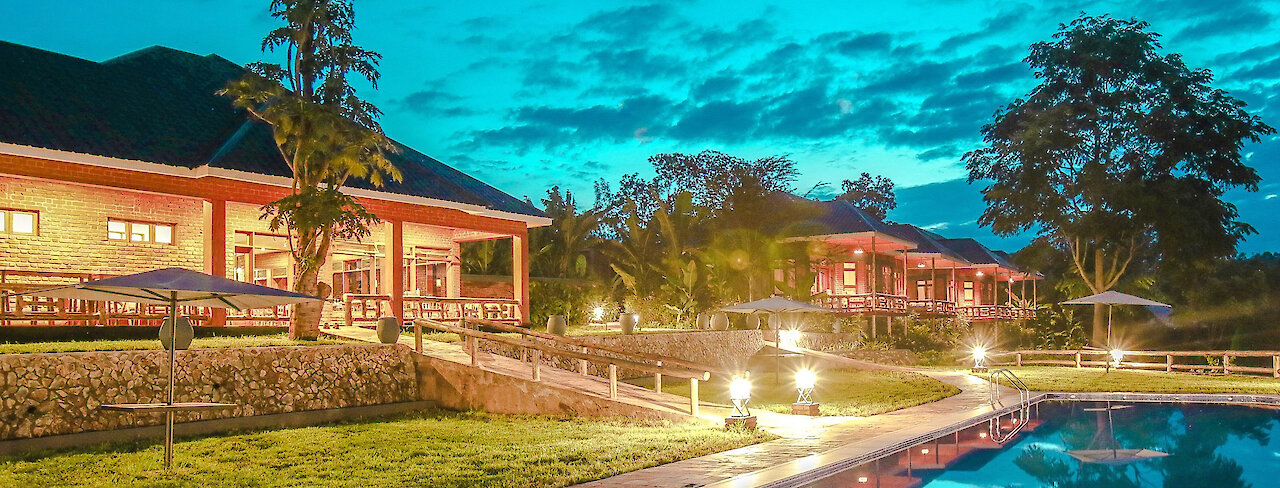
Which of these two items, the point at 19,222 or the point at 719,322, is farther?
the point at 719,322

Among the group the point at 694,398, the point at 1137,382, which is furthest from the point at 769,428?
the point at 1137,382

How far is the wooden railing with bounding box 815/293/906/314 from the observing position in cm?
3338

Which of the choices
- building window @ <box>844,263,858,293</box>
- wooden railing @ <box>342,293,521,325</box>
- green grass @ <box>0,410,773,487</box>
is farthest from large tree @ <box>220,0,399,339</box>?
building window @ <box>844,263,858,293</box>

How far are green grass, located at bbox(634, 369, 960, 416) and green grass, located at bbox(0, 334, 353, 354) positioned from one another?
7.65 m

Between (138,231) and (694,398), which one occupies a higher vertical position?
(138,231)

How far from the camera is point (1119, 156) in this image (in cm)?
3925

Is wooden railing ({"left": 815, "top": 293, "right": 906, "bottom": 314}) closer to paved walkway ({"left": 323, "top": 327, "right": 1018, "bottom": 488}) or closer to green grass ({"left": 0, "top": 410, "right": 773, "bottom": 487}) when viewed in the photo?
paved walkway ({"left": 323, "top": 327, "right": 1018, "bottom": 488})

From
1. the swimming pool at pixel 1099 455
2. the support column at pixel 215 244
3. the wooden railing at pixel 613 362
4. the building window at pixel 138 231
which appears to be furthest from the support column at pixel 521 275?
the swimming pool at pixel 1099 455

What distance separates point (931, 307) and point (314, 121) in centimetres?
2882

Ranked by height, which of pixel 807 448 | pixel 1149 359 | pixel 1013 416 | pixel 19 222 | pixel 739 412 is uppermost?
pixel 19 222

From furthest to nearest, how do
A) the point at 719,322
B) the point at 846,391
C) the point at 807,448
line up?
1. the point at 719,322
2. the point at 846,391
3. the point at 807,448

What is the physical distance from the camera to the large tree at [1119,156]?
3694cm

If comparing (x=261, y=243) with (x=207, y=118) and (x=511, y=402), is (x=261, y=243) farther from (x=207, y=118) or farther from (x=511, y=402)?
(x=511, y=402)

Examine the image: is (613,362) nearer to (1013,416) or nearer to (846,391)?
(1013,416)
